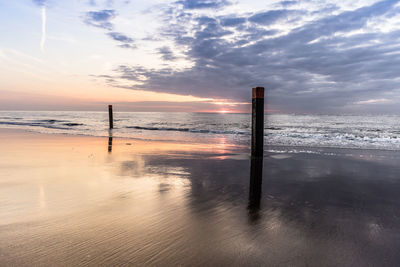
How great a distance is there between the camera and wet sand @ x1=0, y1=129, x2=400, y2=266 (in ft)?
8.11

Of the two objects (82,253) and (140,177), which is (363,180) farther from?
(82,253)

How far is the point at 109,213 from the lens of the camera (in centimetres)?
350

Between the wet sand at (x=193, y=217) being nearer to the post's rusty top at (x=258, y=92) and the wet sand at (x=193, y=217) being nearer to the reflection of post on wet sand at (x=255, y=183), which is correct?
the reflection of post on wet sand at (x=255, y=183)

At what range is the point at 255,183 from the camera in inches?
215

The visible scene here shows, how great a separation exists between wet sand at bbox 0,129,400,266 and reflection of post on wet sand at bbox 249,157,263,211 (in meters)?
0.10

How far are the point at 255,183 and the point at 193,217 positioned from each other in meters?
2.40

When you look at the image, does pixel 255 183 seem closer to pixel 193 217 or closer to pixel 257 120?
pixel 193 217

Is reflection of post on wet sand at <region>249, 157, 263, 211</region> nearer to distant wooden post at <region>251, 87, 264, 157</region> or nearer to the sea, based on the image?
distant wooden post at <region>251, 87, 264, 157</region>

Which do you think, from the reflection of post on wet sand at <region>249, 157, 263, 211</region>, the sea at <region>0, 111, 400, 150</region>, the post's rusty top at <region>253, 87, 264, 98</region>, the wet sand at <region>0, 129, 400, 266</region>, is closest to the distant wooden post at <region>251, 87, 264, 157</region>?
the post's rusty top at <region>253, 87, 264, 98</region>

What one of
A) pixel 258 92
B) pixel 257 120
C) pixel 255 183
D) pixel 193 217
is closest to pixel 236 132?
pixel 257 120

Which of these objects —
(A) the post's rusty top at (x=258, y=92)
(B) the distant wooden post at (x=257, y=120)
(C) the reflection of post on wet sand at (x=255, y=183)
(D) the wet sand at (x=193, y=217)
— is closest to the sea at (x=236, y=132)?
→ (B) the distant wooden post at (x=257, y=120)

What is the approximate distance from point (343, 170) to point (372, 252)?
189 inches

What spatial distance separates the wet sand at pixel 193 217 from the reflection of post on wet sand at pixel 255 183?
10cm

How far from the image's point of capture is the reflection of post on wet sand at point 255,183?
4.10m
